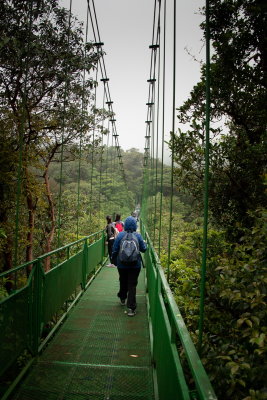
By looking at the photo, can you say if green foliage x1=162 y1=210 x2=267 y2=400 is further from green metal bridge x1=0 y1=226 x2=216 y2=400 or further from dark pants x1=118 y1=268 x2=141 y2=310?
dark pants x1=118 y1=268 x2=141 y2=310

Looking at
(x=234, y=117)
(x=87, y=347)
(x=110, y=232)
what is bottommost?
(x=87, y=347)

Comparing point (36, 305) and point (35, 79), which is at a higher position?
point (35, 79)

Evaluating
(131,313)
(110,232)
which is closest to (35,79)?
(110,232)

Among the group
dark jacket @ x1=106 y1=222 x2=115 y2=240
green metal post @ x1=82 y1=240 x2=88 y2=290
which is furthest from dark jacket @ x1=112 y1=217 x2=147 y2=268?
dark jacket @ x1=106 y1=222 x2=115 y2=240

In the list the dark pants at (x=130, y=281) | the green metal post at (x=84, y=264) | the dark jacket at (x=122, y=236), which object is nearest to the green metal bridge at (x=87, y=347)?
the dark pants at (x=130, y=281)

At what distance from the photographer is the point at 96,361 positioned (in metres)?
2.47

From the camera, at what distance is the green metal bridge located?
156 centimetres

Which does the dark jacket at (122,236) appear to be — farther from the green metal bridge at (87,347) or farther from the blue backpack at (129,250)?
the green metal bridge at (87,347)

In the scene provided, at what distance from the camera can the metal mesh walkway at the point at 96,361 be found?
2031 mm

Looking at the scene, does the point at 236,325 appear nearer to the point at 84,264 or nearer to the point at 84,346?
the point at 84,346

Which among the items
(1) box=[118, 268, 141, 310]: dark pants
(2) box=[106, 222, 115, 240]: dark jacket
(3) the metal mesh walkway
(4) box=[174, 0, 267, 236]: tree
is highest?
(4) box=[174, 0, 267, 236]: tree

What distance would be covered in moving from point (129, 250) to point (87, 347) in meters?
1.08

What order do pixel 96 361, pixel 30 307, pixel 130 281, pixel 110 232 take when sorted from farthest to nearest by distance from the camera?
→ 1. pixel 110 232
2. pixel 130 281
3. pixel 96 361
4. pixel 30 307

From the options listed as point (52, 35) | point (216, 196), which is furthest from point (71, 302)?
point (52, 35)
